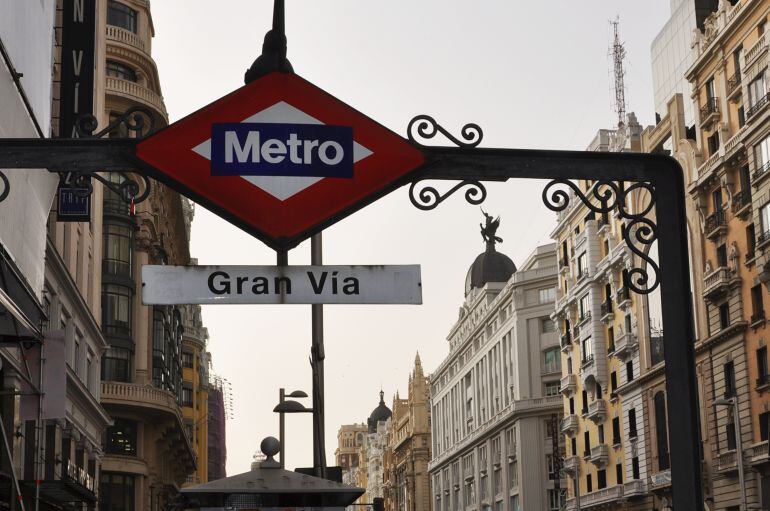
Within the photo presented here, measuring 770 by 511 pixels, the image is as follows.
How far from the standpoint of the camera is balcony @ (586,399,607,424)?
75.1 metres

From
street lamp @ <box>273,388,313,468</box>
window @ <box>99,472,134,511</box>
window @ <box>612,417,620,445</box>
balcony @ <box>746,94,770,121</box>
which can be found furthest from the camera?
window @ <box>612,417,620,445</box>

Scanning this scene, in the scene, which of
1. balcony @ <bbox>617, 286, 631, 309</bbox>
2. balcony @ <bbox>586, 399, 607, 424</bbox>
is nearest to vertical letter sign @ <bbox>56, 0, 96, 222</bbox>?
balcony @ <bbox>617, 286, 631, 309</bbox>

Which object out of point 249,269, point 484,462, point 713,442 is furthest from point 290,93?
point 484,462

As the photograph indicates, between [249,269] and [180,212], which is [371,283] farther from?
[180,212]

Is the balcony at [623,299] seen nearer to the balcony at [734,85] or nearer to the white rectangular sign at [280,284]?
the balcony at [734,85]

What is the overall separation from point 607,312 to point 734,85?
69.2ft

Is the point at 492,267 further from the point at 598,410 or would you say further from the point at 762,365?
the point at 762,365

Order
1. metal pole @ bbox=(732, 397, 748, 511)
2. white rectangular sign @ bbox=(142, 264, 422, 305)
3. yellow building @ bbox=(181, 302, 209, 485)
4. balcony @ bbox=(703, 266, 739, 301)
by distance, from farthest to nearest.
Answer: yellow building @ bbox=(181, 302, 209, 485) → balcony @ bbox=(703, 266, 739, 301) → metal pole @ bbox=(732, 397, 748, 511) → white rectangular sign @ bbox=(142, 264, 422, 305)

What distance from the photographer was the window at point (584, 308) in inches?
3041

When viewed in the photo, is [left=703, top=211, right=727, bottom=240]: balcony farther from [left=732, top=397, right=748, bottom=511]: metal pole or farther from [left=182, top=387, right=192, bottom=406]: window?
[left=182, top=387, right=192, bottom=406]: window

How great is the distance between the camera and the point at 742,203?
55.5 meters

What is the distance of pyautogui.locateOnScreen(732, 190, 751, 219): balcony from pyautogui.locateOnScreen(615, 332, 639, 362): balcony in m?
14.9

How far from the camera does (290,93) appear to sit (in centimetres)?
604

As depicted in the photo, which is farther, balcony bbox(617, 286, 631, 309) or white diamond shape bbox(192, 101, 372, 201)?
balcony bbox(617, 286, 631, 309)
